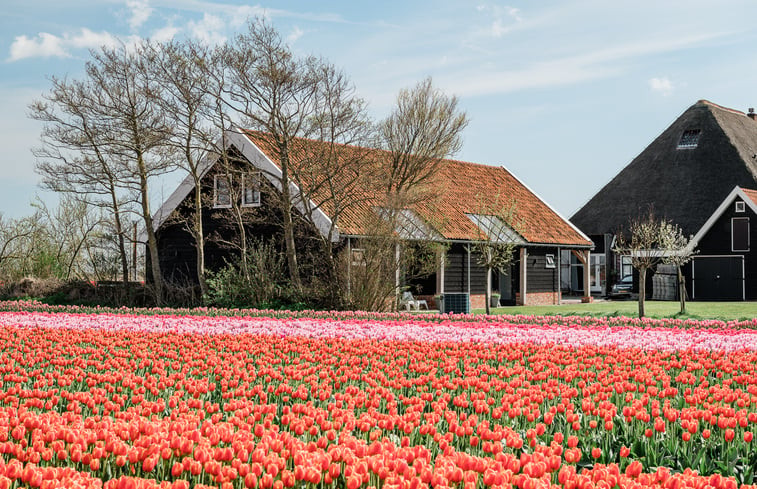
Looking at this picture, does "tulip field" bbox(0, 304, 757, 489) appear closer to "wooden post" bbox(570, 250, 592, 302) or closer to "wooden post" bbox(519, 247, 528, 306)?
"wooden post" bbox(519, 247, 528, 306)

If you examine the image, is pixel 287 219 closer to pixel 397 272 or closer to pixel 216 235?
pixel 397 272

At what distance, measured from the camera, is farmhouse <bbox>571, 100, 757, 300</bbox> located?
37.3m

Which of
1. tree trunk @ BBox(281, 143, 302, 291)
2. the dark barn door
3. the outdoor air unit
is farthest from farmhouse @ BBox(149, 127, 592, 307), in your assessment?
the dark barn door

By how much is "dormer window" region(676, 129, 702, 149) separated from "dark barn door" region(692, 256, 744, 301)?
1467 centimetres

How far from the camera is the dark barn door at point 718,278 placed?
37188 mm

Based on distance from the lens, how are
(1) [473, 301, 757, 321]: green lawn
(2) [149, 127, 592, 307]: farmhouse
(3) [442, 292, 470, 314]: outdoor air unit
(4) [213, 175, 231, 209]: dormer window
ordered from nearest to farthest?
(1) [473, 301, 757, 321]: green lawn
(3) [442, 292, 470, 314]: outdoor air unit
(2) [149, 127, 592, 307]: farmhouse
(4) [213, 175, 231, 209]: dormer window

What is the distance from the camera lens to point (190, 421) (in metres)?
5.60

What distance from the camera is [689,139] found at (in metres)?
51.1

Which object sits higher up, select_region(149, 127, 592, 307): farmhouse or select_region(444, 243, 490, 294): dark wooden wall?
select_region(149, 127, 592, 307): farmhouse

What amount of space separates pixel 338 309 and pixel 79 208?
2185cm

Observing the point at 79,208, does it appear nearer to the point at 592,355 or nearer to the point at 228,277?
the point at 228,277

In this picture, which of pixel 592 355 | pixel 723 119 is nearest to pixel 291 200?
pixel 592 355

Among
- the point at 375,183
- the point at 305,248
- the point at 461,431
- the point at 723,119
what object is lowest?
the point at 461,431

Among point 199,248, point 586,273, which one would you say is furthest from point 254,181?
point 586,273
